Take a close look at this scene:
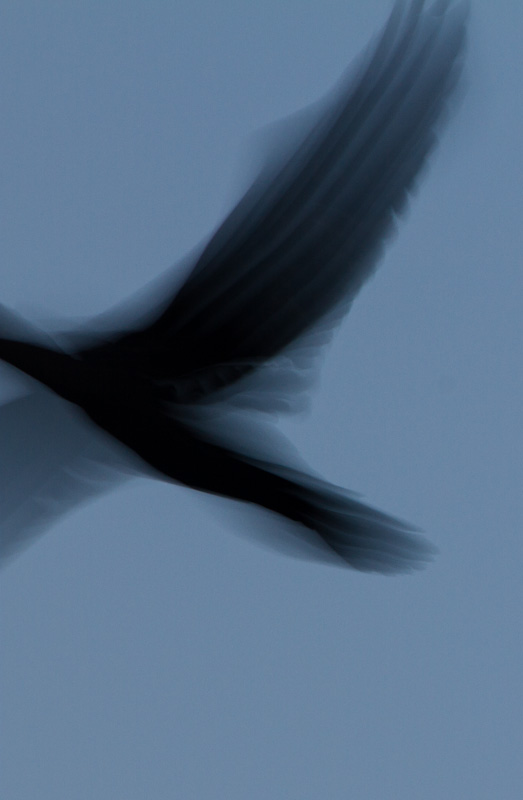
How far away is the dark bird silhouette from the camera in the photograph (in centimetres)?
70

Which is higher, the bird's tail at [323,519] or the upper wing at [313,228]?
the upper wing at [313,228]

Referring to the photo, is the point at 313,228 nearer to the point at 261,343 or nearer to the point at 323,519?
the point at 261,343

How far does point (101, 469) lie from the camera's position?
86 cm

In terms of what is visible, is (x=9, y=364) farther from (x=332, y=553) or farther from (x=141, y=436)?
(x=332, y=553)

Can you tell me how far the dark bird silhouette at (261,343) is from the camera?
2.31ft

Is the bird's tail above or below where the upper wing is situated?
below

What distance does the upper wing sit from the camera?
0.70 metres

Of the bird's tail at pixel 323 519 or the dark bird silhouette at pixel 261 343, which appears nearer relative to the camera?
the dark bird silhouette at pixel 261 343

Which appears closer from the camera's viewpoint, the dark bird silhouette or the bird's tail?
the dark bird silhouette

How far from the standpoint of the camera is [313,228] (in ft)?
2.45

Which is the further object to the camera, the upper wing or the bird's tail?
the bird's tail

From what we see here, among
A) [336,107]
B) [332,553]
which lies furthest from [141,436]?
[336,107]

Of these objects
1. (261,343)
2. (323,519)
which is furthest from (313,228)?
(323,519)

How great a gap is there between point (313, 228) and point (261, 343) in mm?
101
